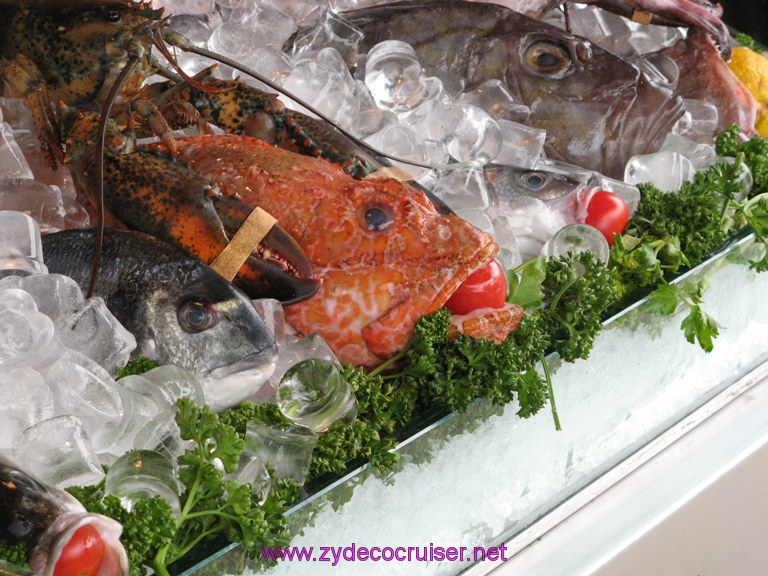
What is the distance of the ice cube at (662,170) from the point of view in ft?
8.52

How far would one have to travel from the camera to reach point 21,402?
1.49m

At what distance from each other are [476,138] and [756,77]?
4.50 feet

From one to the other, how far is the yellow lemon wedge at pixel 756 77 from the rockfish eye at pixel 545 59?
86cm

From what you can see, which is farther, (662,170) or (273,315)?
(662,170)

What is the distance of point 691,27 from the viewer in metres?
3.25

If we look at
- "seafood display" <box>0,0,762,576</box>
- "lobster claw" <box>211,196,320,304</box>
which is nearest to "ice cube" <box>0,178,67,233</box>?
"seafood display" <box>0,0,762,576</box>

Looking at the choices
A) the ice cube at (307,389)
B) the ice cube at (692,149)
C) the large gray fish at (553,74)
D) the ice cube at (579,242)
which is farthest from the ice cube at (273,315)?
the ice cube at (692,149)

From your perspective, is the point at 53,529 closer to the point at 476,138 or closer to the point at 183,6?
the point at 476,138

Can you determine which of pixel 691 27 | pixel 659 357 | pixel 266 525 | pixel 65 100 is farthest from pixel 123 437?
pixel 691 27

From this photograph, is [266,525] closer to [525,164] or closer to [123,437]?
[123,437]

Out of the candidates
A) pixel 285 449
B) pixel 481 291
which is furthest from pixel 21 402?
pixel 481 291

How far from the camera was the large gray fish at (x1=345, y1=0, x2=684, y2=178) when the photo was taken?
2871 mm

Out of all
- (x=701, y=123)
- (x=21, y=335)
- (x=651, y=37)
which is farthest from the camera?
(x=651, y=37)

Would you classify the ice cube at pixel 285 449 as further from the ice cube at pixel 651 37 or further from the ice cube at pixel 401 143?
the ice cube at pixel 651 37
